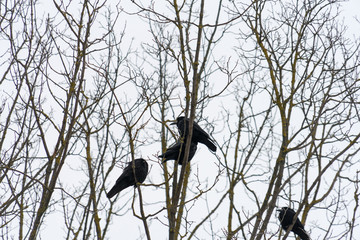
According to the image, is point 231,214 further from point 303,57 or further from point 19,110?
point 19,110

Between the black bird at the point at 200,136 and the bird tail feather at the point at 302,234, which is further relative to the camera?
the bird tail feather at the point at 302,234

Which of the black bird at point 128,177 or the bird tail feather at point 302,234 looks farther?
the bird tail feather at point 302,234

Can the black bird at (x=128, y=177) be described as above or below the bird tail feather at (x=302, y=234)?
above

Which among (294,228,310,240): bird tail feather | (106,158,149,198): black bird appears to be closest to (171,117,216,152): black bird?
(106,158,149,198): black bird

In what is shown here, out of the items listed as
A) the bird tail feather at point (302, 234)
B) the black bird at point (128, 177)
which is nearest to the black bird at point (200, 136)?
the black bird at point (128, 177)

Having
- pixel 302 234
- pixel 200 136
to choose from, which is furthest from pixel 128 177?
pixel 302 234

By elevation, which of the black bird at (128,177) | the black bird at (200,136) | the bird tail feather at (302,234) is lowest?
the bird tail feather at (302,234)

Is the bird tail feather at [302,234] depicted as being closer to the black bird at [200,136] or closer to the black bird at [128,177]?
the black bird at [200,136]

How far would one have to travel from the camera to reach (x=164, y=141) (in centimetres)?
697

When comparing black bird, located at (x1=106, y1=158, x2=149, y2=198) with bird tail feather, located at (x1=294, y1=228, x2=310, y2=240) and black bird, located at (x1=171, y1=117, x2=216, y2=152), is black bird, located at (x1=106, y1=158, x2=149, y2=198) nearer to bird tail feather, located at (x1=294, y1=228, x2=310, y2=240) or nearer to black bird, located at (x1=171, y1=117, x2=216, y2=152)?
black bird, located at (x1=171, y1=117, x2=216, y2=152)

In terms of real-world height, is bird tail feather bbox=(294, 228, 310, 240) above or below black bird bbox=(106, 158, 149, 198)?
below

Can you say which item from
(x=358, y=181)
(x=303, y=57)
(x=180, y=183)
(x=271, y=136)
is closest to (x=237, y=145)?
(x=271, y=136)

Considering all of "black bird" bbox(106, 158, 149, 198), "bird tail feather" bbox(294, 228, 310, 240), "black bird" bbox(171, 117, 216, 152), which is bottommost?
"bird tail feather" bbox(294, 228, 310, 240)

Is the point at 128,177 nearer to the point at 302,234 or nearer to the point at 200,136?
the point at 200,136
